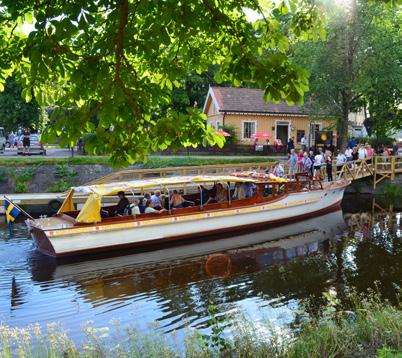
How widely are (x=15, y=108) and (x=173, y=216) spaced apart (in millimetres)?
27817

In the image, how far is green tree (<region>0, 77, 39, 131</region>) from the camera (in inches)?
→ 1563

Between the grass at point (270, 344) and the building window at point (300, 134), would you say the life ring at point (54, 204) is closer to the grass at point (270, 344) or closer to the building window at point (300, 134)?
the grass at point (270, 344)

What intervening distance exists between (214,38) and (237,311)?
6.63 m

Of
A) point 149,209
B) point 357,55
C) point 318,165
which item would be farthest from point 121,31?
point 357,55

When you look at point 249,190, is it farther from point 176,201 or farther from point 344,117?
point 344,117

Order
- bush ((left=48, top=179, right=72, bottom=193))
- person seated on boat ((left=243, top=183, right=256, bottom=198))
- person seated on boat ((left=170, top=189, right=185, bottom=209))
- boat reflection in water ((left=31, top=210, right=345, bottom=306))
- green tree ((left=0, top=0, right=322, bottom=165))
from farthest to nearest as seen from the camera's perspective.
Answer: bush ((left=48, top=179, right=72, bottom=193)), person seated on boat ((left=243, top=183, right=256, bottom=198)), person seated on boat ((left=170, top=189, right=185, bottom=209)), boat reflection in water ((left=31, top=210, right=345, bottom=306)), green tree ((left=0, top=0, right=322, bottom=165))

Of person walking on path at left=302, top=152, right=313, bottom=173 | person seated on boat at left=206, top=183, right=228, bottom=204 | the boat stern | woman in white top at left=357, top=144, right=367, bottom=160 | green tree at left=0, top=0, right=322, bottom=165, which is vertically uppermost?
green tree at left=0, top=0, right=322, bottom=165

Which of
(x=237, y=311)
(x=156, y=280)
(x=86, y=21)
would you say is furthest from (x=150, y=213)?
(x=86, y=21)

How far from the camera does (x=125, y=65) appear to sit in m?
6.18

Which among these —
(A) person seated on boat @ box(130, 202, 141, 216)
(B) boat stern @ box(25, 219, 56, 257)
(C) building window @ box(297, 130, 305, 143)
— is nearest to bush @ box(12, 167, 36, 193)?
(B) boat stern @ box(25, 219, 56, 257)

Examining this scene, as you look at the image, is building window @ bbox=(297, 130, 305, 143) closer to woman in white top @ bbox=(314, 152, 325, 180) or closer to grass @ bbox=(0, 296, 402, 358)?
woman in white top @ bbox=(314, 152, 325, 180)

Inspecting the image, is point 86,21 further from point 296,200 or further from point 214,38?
point 296,200

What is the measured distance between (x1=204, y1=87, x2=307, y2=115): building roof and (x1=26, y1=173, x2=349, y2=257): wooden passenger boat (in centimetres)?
1735

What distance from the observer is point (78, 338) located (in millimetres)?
9734
